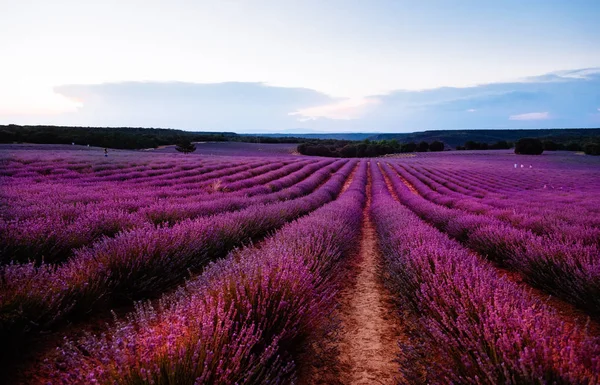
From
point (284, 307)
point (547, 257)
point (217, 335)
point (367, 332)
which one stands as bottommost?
point (367, 332)

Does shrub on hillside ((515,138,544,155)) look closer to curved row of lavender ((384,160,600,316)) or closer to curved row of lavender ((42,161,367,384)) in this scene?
curved row of lavender ((384,160,600,316))

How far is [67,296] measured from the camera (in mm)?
2580

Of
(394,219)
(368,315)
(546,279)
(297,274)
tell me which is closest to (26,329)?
(297,274)

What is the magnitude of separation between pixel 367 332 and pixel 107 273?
2374 millimetres

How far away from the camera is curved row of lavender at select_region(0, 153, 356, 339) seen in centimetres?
223

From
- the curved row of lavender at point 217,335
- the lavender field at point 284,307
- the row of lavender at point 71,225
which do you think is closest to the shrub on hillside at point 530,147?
the lavender field at point 284,307

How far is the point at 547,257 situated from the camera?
12.6 ft

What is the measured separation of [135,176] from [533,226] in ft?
43.2

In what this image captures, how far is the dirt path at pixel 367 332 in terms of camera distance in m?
2.35

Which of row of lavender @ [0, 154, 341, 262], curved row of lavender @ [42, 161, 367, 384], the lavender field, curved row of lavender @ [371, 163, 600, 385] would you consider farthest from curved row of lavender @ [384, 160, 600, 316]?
row of lavender @ [0, 154, 341, 262]

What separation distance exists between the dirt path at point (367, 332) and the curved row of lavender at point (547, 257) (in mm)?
1792

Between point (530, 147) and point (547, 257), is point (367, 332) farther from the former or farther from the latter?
point (530, 147)

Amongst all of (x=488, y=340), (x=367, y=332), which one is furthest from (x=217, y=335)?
(x=367, y=332)

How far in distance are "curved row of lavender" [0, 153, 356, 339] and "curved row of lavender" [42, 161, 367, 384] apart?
→ 13.8 inches
